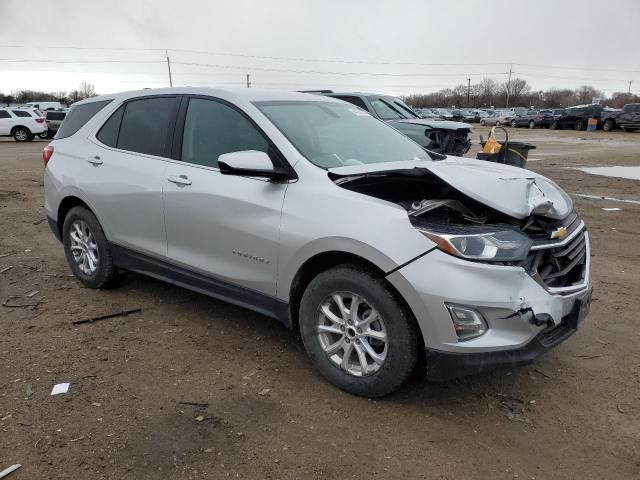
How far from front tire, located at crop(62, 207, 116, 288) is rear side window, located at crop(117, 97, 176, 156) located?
2.54 feet

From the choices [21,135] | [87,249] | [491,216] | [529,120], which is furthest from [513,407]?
[529,120]

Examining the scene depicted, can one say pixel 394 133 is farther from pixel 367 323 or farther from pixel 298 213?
pixel 367 323

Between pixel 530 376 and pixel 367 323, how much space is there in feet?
4.08

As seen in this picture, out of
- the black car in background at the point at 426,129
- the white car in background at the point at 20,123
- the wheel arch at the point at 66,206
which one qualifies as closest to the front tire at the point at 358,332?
the wheel arch at the point at 66,206

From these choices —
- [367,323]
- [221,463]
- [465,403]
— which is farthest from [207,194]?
[465,403]

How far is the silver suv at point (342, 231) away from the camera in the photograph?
2850 mm

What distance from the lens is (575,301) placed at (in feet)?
10.3

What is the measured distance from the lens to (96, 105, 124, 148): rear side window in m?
4.71

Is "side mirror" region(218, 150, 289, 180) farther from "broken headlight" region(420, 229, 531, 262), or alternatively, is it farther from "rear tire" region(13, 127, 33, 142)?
"rear tire" region(13, 127, 33, 142)

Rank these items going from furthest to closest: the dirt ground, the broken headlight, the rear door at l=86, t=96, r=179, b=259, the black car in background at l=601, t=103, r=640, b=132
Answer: the black car in background at l=601, t=103, r=640, b=132 → the rear door at l=86, t=96, r=179, b=259 → the broken headlight → the dirt ground

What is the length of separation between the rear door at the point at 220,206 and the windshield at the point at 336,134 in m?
0.22

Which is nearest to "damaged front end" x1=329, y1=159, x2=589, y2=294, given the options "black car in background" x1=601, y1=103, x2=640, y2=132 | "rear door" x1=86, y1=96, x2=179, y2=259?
"rear door" x1=86, y1=96, x2=179, y2=259

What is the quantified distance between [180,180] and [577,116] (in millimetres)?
40850

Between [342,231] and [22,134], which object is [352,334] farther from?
[22,134]
